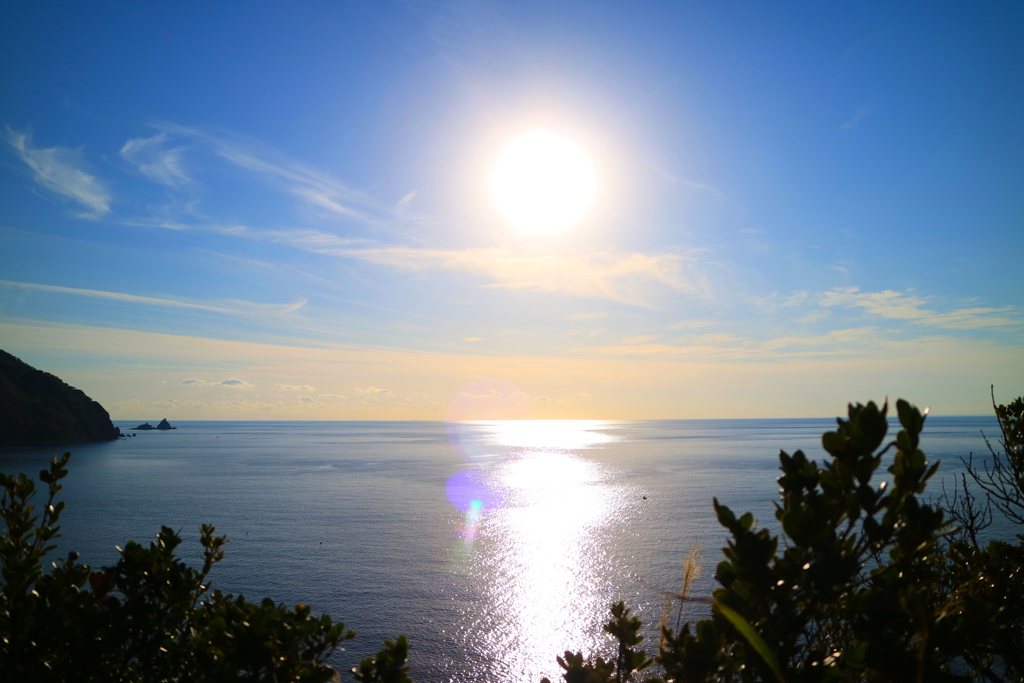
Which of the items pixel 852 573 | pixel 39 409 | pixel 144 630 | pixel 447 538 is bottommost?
pixel 447 538

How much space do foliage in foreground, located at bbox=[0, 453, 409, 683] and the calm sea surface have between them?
256 centimetres

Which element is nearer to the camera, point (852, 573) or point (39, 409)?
point (852, 573)

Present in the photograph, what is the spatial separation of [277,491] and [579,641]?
40.7m

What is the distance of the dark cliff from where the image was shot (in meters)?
88.9

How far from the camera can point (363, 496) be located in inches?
1941

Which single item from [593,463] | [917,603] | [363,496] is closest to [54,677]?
[917,603]

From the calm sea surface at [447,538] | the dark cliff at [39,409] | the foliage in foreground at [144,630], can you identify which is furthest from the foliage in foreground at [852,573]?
the dark cliff at [39,409]

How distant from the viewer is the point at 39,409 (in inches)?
3679

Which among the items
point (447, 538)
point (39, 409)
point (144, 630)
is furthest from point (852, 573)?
point (39, 409)

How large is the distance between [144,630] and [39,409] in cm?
11928

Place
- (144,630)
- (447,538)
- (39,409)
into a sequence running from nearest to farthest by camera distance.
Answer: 1. (144,630)
2. (447,538)
3. (39,409)

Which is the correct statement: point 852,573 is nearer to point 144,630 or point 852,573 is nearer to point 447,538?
point 144,630

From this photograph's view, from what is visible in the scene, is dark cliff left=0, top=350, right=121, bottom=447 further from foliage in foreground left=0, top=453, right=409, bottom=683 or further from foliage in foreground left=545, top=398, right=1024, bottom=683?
foliage in foreground left=545, top=398, right=1024, bottom=683

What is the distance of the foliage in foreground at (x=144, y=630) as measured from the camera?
9.49 feet
